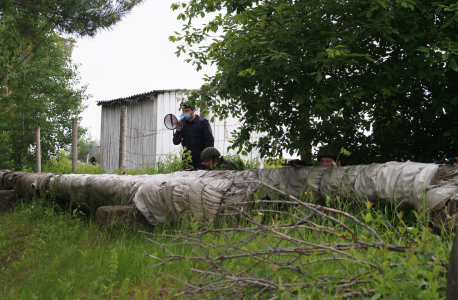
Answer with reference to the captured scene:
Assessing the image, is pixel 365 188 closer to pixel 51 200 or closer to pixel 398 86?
pixel 398 86

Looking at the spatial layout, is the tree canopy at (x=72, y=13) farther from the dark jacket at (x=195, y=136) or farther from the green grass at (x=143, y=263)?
the green grass at (x=143, y=263)

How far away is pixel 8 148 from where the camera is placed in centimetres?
1275

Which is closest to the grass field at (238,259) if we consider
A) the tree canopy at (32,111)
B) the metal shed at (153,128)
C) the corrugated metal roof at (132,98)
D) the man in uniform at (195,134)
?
the man in uniform at (195,134)

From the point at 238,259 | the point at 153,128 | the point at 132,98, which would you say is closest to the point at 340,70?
the point at 238,259

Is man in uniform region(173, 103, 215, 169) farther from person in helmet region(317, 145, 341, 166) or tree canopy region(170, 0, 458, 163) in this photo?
person in helmet region(317, 145, 341, 166)

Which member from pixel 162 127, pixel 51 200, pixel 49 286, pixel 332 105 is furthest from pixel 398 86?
pixel 162 127

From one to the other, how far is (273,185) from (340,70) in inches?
63.7

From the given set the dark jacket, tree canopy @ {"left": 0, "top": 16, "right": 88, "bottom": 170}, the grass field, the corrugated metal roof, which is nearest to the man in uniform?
the dark jacket

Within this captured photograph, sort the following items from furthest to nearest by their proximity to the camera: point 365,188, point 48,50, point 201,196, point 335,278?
point 48,50 → point 201,196 → point 365,188 → point 335,278

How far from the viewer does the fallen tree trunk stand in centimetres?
275

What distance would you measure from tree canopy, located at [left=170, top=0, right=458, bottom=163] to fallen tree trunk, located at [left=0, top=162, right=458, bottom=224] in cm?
66

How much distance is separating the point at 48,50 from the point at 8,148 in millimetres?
3938

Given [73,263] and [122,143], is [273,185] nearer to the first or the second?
[73,263]

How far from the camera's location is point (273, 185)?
12.3ft
